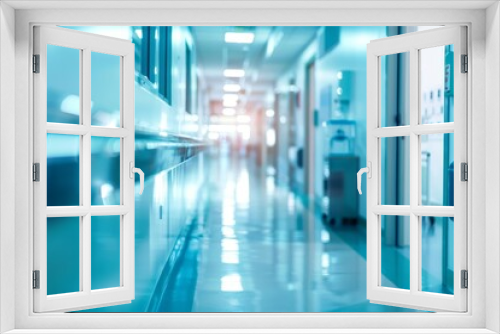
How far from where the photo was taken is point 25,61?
284cm

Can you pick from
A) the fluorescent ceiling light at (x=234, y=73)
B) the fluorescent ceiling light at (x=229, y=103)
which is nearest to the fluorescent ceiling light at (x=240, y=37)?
the fluorescent ceiling light at (x=234, y=73)

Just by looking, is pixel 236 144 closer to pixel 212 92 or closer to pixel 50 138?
pixel 212 92

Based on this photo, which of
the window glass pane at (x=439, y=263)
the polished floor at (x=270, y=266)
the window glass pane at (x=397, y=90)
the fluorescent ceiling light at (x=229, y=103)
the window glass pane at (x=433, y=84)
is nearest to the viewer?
the polished floor at (x=270, y=266)

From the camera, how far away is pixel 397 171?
19.9 ft

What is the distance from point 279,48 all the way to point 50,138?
9267 mm

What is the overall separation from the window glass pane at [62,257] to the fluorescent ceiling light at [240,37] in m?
7.41

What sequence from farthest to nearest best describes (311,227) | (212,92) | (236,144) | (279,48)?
(236,144) < (212,92) < (279,48) < (311,227)

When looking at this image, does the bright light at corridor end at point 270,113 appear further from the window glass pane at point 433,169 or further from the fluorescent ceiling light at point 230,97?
the window glass pane at point 433,169

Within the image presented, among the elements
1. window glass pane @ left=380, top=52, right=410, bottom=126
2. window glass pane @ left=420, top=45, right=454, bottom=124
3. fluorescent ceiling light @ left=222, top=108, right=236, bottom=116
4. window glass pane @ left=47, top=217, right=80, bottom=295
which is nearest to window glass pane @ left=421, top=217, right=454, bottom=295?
window glass pane @ left=380, top=52, right=410, bottom=126

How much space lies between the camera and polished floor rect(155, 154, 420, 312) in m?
3.79

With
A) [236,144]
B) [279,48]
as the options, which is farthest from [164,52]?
[236,144]

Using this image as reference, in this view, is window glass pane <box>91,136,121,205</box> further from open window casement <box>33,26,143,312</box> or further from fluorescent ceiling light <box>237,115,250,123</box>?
fluorescent ceiling light <box>237,115,250,123</box>

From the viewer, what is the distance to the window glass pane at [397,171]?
5.98 m

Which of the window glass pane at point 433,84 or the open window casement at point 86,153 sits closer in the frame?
the open window casement at point 86,153
